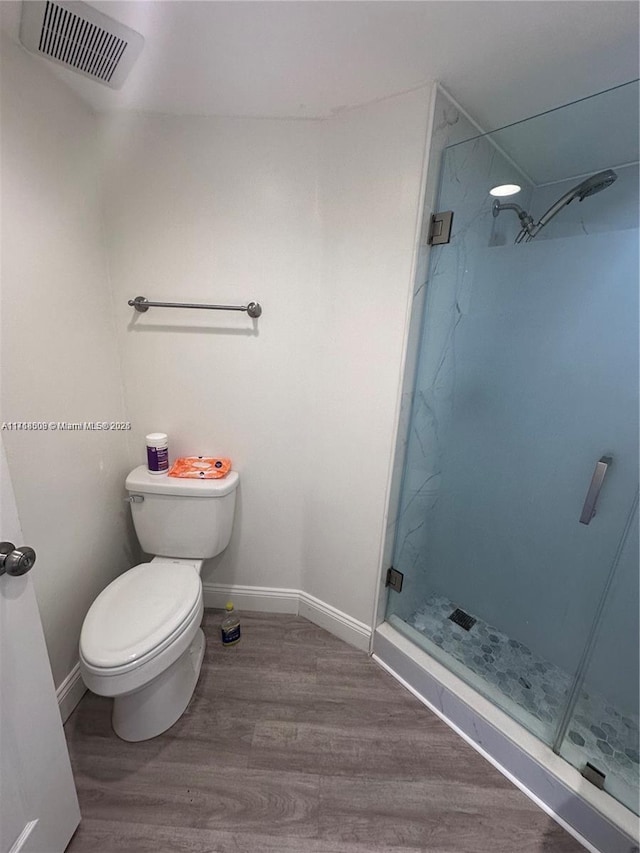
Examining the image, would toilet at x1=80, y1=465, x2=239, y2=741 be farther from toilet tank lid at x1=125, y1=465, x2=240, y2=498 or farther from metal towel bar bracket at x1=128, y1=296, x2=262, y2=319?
metal towel bar bracket at x1=128, y1=296, x2=262, y2=319

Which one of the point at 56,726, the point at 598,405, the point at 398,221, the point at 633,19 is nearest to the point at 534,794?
the point at 598,405

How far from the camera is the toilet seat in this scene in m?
0.98

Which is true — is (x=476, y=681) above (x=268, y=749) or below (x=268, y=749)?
above

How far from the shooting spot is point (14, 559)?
2.24ft

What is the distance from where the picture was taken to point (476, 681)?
1278mm

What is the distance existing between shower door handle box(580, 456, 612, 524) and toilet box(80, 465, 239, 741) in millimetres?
1316

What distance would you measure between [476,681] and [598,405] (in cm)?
109

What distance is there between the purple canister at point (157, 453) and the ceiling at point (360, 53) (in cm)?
114

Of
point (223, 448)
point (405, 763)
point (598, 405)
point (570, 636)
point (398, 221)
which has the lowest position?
point (405, 763)

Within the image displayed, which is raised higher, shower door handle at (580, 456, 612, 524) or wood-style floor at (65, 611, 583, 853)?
shower door handle at (580, 456, 612, 524)

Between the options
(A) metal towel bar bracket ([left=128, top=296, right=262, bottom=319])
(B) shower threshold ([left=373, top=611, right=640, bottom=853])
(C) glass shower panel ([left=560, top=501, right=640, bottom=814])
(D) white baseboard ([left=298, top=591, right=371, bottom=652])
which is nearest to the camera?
(B) shower threshold ([left=373, top=611, right=640, bottom=853])

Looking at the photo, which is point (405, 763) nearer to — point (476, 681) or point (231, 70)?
point (476, 681)

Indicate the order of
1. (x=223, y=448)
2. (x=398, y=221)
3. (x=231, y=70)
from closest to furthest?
(x=231, y=70) → (x=398, y=221) → (x=223, y=448)

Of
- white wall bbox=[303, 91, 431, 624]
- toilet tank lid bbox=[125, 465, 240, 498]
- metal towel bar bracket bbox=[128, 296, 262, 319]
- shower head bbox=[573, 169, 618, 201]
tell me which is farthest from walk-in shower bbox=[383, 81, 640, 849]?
toilet tank lid bbox=[125, 465, 240, 498]
